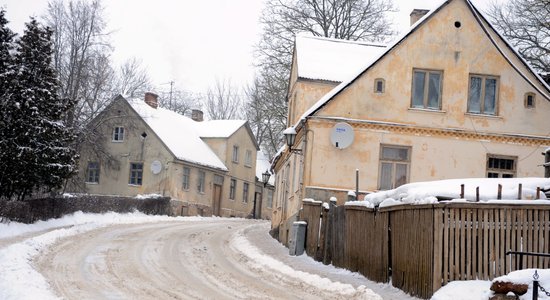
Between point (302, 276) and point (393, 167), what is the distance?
832 centimetres

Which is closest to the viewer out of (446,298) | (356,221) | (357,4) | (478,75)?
(446,298)

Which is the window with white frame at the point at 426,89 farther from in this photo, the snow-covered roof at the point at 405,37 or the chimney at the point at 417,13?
the chimney at the point at 417,13

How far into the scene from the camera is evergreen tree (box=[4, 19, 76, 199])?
24.9 metres

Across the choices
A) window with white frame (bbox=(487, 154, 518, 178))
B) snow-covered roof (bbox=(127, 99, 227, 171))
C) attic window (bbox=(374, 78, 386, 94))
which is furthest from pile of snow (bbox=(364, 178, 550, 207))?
snow-covered roof (bbox=(127, 99, 227, 171))

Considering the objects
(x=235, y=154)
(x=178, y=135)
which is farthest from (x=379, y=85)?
(x=235, y=154)

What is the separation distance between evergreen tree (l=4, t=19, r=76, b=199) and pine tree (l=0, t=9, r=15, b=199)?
0.14 meters

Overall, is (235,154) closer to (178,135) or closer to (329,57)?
(178,135)

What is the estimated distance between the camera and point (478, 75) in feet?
73.6

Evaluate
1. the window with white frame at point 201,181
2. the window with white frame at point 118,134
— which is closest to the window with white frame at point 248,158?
the window with white frame at point 201,181

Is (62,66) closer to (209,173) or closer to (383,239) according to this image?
(209,173)

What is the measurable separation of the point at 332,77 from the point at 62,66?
18917 millimetres

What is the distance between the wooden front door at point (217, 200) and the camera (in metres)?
51.5

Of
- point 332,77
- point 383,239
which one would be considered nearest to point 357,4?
point 332,77

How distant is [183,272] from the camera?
15250 mm
